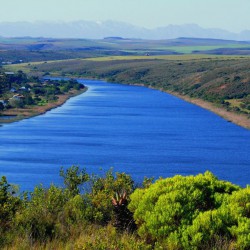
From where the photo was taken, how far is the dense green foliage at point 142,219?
26.7 feet

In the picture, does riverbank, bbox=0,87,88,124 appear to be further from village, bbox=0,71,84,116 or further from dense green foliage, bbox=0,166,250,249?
dense green foliage, bbox=0,166,250,249

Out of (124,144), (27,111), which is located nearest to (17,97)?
(27,111)

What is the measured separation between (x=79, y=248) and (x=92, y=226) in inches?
87.9

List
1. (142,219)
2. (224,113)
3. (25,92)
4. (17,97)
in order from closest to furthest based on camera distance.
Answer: (142,219) < (224,113) < (17,97) < (25,92)

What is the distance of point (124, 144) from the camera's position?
42.5m

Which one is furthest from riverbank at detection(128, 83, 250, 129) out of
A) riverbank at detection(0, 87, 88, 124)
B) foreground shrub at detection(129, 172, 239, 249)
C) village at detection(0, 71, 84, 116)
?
foreground shrub at detection(129, 172, 239, 249)

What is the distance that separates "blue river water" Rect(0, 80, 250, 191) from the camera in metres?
33.2

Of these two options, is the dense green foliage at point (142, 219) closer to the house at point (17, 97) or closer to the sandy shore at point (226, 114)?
the sandy shore at point (226, 114)

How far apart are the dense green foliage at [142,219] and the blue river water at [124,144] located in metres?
17.1

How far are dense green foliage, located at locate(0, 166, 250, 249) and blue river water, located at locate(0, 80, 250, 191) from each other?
17108mm

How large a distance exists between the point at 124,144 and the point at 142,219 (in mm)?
33275

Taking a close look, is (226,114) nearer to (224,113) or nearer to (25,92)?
(224,113)

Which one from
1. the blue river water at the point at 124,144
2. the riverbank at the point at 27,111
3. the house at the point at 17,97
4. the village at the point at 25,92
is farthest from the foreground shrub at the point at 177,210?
the house at the point at 17,97

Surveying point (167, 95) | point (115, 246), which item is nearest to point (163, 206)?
point (115, 246)
